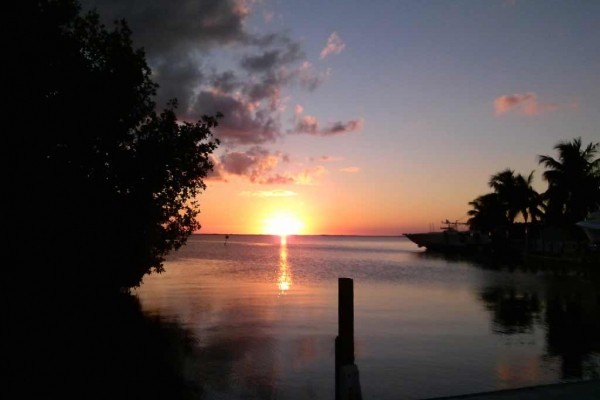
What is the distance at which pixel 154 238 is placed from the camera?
2080 centimetres

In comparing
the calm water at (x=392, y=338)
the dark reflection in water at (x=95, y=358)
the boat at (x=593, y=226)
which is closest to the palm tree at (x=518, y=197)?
the boat at (x=593, y=226)

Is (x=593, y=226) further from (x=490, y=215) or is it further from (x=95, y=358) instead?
(x=490, y=215)

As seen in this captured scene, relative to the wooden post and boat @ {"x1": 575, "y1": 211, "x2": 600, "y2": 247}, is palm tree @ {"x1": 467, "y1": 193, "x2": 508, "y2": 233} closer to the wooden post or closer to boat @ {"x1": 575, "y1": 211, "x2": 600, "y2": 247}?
boat @ {"x1": 575, "y1": 211, "x2": 600, "y2": 247}

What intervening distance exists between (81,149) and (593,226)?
131ft

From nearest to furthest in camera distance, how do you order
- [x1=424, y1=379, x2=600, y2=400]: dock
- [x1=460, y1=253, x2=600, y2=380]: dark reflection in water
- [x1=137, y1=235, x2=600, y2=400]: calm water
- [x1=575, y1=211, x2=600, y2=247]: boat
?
1. [x1=424, y1=379, x2=600, y2=400]: dock
2. [x1=137, y1=235, x2=600, y2=400]: calm water
3. [x1=460, y1=253, x2=600, y2=380]: dark reflection in water
4. [x1=575, y1=211, x2=600, y2=247]: boat

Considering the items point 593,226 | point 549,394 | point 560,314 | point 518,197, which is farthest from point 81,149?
point 518,197

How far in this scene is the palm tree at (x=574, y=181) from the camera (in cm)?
5556

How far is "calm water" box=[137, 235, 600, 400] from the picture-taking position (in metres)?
13.9

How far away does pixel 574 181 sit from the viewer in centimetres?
5591

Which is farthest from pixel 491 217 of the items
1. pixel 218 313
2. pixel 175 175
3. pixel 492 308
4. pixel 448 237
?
pixel 175 175

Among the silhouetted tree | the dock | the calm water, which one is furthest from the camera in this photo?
the calm water

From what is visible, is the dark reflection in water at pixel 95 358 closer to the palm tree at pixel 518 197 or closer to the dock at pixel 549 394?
the dock at pixel 549 394

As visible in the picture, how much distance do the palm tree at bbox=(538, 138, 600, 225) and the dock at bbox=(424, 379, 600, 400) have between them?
5171 cm

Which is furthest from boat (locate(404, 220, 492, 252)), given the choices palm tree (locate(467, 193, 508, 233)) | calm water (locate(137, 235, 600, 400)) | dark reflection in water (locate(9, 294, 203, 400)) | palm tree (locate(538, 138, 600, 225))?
dark reflection in water (locate(9, 294, 203, 400))
